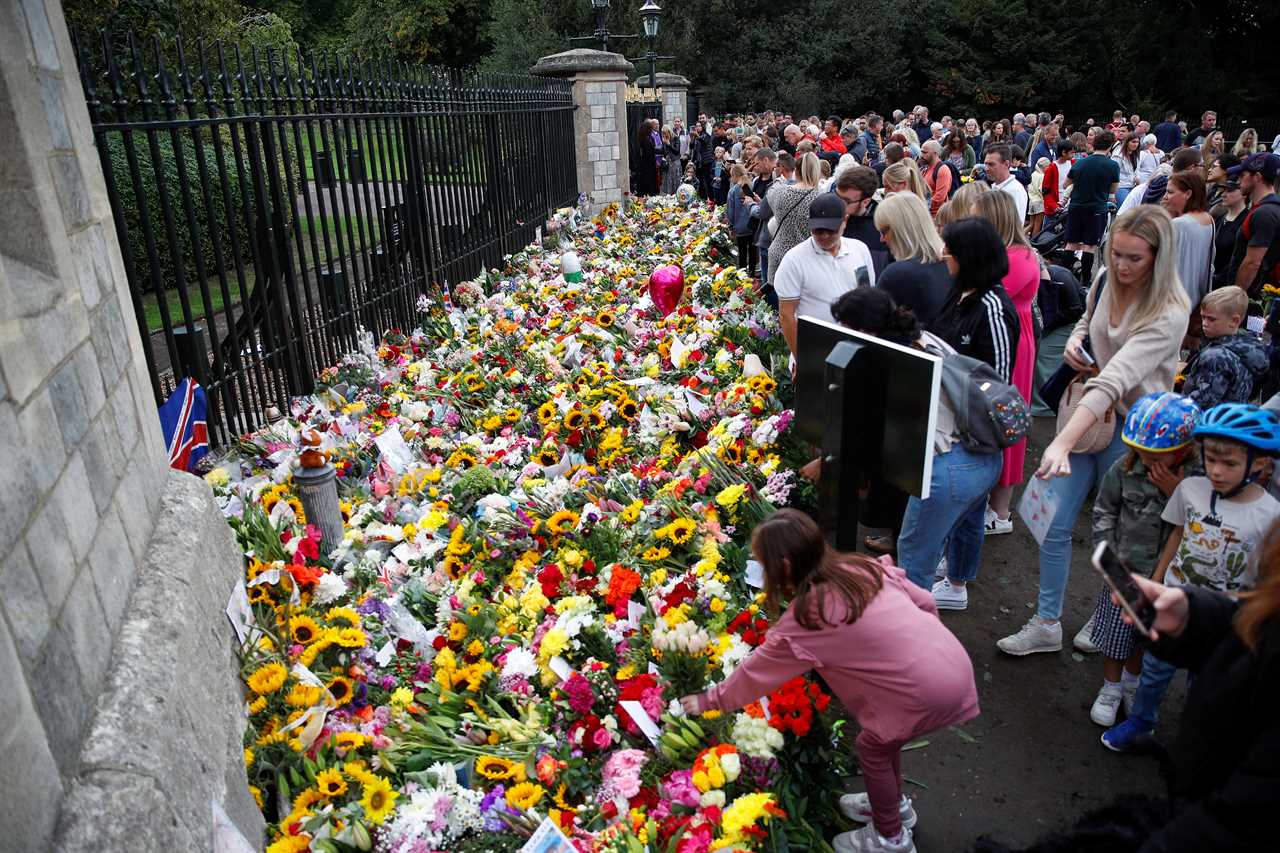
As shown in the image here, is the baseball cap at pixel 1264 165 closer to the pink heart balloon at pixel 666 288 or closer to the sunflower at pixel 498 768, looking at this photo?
the pink heart balloon at pixel 666 288

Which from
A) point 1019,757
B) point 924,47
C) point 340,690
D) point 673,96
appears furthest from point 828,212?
point 924,47

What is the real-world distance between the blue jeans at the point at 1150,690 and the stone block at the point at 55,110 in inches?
150

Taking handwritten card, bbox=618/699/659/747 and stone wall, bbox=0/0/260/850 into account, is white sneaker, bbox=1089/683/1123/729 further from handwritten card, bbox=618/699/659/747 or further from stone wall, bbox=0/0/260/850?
stone wall, bbox=0/0/260/850

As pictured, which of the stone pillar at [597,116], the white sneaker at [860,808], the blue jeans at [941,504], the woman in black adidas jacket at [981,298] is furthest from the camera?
the stone pillar at [597,116]

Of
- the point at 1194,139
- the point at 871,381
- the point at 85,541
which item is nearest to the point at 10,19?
the point at 85,541

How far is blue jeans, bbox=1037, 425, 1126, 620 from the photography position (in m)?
3.59

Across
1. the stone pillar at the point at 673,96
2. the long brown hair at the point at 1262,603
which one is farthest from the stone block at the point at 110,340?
the stone pillar at the point at 673,96

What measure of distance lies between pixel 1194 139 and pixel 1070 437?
18435 mm

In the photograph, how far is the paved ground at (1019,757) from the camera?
9.95 ft

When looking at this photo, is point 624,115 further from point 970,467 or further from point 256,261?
point 970,467

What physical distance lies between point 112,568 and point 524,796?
1308 millimetres

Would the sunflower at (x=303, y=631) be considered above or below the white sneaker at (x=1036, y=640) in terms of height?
above

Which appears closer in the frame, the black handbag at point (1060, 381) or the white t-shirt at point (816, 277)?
the black handbag at point (1060, 381)

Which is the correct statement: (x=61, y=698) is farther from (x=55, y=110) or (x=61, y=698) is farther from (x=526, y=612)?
(x=526, y=612)
